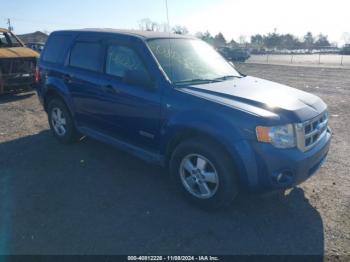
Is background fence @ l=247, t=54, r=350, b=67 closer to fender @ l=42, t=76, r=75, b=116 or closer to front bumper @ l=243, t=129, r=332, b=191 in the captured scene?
fender @ l=42, t=76, r=75, b=116

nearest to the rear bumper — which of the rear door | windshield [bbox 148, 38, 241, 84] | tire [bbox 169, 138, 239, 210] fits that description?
tire [bbox 169, 138, 239, 210]

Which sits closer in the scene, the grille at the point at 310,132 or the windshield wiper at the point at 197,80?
the grille at the point at 310,132

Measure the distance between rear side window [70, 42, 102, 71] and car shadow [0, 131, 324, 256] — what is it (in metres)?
1.53

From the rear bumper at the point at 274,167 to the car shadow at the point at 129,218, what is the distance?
50 centimetres

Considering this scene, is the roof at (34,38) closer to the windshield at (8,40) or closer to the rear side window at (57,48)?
the windshield at (8,40)

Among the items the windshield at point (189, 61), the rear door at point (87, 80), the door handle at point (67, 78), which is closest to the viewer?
the windshield at point (189, 61)

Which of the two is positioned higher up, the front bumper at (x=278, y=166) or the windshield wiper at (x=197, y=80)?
the windshield wiper at (x=197, y=80)

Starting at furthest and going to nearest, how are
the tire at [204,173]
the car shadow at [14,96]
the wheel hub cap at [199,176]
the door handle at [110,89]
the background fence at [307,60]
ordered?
the background fence at [307,60] → the car shadow at [14,96] → the door handle at [110,89] → the wheel hub cap at [199,176] → the tire at [204,173]

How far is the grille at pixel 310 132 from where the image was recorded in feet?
10.7

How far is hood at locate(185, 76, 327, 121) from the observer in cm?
327

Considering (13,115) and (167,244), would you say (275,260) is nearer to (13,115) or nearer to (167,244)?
(167,244)

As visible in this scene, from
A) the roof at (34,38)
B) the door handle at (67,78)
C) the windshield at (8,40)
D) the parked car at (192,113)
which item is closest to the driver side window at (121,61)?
the parked car at (192,113)

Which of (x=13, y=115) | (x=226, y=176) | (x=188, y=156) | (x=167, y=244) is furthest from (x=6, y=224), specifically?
(x=13, y=115)

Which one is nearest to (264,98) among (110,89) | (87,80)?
(110,89)
